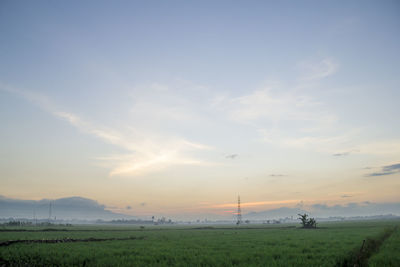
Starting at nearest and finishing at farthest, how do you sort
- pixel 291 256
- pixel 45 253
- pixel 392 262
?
pixel 392 262 < pixel 291 256 < pixel 45 253

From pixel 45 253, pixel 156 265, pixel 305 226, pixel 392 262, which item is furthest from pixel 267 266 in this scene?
pixel 305 226

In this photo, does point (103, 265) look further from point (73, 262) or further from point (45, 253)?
point (45, 253)

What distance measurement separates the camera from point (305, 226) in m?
83.2

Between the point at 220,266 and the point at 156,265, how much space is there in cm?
439

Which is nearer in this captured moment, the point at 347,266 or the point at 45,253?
the point at 347,266

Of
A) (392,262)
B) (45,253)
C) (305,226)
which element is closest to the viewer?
(392,262)

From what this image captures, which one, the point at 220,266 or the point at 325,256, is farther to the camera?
the point at 325,256

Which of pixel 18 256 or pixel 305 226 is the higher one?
pixel 18 256

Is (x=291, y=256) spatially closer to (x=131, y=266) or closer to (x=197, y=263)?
(x=197, y=263)

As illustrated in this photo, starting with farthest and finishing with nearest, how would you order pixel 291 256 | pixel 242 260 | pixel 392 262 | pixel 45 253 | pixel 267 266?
1. pixel 45 253
2. pixel 291 256
3. pixel 242 260
4. pixel 392 262
5. pixel 267 266

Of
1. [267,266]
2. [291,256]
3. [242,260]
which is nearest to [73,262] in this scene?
[242,260]

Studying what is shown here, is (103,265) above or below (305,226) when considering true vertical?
above

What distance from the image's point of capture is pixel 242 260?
18812 mm

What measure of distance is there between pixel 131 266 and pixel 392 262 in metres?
17.8
